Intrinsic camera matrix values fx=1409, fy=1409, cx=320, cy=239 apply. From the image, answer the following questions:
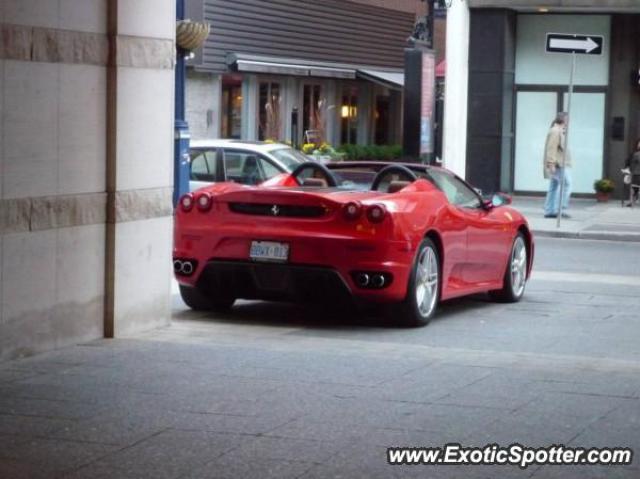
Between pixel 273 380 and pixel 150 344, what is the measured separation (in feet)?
5.68

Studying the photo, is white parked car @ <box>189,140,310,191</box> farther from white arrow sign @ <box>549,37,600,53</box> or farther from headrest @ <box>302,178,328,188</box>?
headrest @ <box>302,178,328,188</box>

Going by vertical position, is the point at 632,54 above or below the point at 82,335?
above

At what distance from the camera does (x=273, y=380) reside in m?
8.41

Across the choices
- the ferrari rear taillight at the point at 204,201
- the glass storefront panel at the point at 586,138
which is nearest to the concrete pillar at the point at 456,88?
the glass storefront panel at the point at 586,138

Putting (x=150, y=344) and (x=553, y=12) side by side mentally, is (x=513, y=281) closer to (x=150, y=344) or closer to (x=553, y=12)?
(x=150, y=344)

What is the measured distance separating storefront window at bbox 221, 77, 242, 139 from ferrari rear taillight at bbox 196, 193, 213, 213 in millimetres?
27016

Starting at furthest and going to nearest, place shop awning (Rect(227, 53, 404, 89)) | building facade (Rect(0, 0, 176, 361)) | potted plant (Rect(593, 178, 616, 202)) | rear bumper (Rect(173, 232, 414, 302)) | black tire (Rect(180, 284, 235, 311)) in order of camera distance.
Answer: shop awning (Rect(227, 53, 404, 89)) < potted plant (Rect(593, 178, 616, 202)) < black tire (Rect(180, 284, 235, 311)) < rear bumper (Rect(173, 232, 414, 302)) < building facade (Rect(0, 0, 176, 361))

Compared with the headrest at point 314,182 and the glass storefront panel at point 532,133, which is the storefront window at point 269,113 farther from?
the headrest at point 314,182

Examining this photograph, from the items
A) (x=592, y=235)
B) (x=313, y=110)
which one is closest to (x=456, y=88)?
(x=592, y=235)

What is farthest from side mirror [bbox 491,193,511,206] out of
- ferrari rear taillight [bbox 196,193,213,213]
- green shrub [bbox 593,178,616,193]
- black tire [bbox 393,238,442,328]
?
green shrub [bbox 593,178,616,193]

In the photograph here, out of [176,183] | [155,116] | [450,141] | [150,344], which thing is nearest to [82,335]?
[150,344]

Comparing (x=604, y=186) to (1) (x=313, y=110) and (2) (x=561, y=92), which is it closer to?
(2) (x=561, y=92)

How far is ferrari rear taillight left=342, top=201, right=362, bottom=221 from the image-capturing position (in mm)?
11117

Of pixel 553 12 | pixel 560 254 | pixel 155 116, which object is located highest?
pixel 553 12
